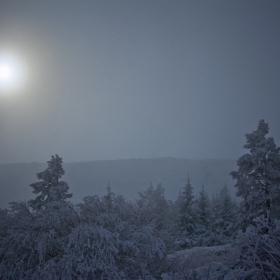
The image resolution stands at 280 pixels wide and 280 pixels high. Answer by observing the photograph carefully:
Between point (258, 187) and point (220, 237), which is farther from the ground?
point (258, 187)

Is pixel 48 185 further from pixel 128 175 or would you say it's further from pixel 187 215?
pixel 128 175

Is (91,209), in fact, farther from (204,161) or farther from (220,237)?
(204,161)

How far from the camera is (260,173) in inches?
625

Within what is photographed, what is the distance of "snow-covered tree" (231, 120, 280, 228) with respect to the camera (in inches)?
595

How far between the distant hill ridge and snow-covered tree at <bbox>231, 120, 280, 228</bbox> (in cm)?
8054

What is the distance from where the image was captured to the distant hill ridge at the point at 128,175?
341 feet

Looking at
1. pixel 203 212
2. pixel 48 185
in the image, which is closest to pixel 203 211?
pixel 203 212

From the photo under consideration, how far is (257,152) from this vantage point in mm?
15203

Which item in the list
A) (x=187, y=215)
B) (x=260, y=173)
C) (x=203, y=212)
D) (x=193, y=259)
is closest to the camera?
(x=193, y=259)

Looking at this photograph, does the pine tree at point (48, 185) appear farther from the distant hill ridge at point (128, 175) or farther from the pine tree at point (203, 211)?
the distant hill ridge at point (128, 175)

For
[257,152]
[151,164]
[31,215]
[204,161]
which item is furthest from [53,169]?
[204,161]

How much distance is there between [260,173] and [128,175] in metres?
116

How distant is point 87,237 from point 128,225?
156 cm

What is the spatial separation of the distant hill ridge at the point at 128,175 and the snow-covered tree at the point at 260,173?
8054 cm
